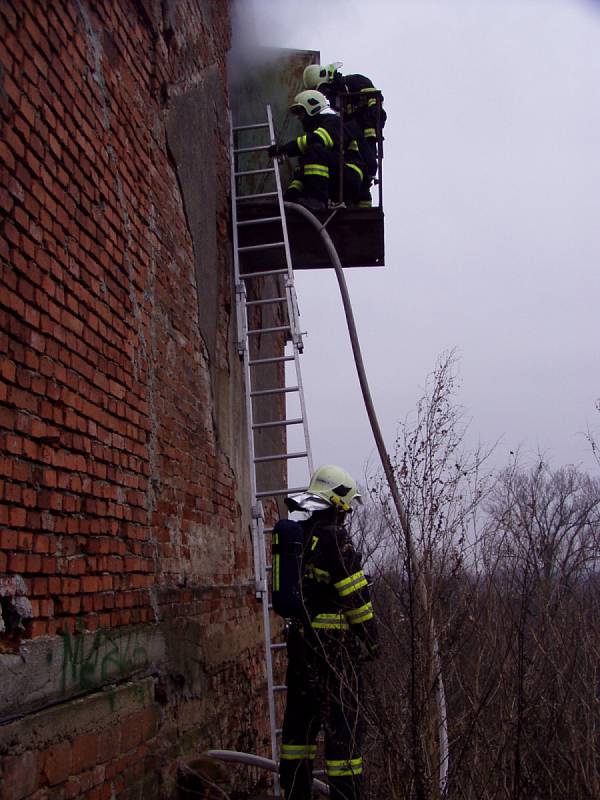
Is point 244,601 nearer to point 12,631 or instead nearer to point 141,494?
point 141,494

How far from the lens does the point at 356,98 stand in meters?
7.01

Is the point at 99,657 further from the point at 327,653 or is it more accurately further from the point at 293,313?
the point at 293,313

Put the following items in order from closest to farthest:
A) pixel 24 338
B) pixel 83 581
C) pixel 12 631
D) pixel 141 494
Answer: pixel 12 631
pixel 24 338
pixel 83 581
pixel 141 494

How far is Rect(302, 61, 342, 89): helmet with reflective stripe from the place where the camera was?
7043mm

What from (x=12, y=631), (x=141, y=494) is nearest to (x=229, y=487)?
(x=141, y=494)

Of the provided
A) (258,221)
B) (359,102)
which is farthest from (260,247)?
(359,102)

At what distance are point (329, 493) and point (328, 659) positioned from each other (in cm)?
84

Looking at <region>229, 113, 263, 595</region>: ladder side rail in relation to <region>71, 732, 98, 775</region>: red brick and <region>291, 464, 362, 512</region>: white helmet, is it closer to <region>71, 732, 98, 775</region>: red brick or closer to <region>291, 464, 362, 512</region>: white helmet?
<region>291, 464, 362, 512</region>: white helmet

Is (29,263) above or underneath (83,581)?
above

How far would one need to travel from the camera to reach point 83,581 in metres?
2.97

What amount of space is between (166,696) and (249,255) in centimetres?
356

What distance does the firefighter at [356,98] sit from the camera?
22.2ft

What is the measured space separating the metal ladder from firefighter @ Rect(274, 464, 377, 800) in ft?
2.57

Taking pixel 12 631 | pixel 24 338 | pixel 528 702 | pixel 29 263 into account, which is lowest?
pixel 528 702
